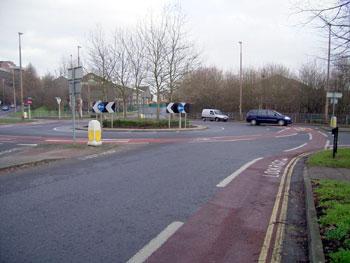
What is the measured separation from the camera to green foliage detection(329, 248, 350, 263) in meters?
2.99

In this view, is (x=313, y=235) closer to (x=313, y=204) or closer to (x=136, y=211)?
(x=313, y=204)

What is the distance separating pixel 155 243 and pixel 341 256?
212 centimetres

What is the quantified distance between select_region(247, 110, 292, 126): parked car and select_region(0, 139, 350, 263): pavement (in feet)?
72.4

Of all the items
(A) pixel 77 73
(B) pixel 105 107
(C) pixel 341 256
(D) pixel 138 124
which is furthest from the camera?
(D) pixel 138 124

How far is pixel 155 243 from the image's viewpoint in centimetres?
360

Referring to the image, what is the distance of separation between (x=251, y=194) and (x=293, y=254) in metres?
2.43

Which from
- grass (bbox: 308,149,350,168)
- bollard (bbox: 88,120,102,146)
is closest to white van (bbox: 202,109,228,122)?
bollard (bbox: 88,120,102,146)

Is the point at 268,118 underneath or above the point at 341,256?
above

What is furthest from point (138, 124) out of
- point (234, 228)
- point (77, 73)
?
point (234, 228)

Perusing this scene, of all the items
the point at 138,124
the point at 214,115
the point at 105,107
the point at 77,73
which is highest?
the point at 77,73

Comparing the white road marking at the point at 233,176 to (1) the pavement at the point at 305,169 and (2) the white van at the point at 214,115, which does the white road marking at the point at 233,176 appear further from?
(2) the white van at the point at 214,115

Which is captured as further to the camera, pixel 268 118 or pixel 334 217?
pixel 268 118

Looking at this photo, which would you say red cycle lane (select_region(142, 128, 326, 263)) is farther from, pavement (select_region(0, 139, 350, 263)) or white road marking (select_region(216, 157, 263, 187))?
pavement (select_region(0, 139, 350, 263))

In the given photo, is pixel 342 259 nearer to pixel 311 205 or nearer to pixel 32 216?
pixel 311 205
